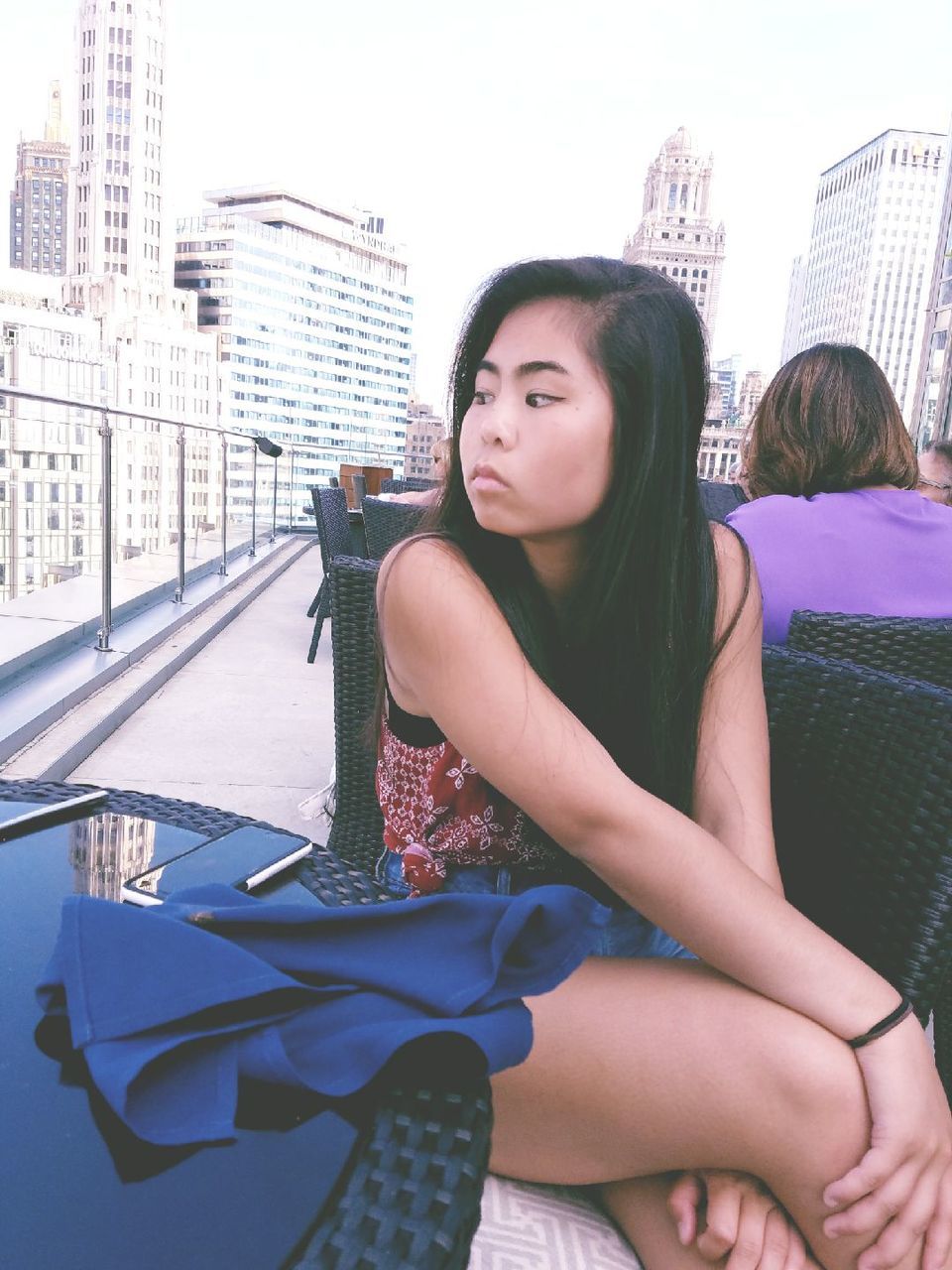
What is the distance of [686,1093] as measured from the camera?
2.53ft

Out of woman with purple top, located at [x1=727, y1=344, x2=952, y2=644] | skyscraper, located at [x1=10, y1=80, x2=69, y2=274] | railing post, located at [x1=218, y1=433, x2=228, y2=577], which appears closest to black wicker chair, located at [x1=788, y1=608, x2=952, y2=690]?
woman with purple top, located at [x1=727, y1=344, x2=952, y2=644]

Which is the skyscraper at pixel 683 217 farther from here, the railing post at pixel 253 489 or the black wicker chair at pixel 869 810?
the black wicker chair at pixel 869 810

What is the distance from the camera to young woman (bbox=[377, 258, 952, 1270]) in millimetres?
773

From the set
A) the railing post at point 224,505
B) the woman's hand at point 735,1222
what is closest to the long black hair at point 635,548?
the woman's hand at point 735,1222

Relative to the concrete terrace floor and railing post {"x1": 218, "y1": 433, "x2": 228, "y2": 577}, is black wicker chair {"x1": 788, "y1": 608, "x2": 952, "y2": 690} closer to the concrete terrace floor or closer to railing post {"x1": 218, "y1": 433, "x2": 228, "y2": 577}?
the concrete terrace floor

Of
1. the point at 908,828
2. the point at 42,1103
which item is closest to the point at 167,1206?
the point at 42,1103

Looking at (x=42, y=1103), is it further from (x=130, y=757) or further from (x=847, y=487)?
(x=130, y=757)

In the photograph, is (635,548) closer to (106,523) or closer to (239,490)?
(106,523)

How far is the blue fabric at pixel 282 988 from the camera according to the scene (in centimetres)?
55

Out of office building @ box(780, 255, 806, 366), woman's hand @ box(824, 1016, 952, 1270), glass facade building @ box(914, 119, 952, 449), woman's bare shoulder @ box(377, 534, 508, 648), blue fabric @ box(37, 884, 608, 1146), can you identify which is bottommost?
woman's hand @ box(824, 1016, 952, 1270)

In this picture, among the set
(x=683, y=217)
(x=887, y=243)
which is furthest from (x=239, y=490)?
(x=887, y=243)

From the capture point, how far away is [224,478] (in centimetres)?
648

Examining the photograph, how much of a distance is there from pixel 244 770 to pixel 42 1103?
238 centimetres

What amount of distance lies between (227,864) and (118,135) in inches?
3745
